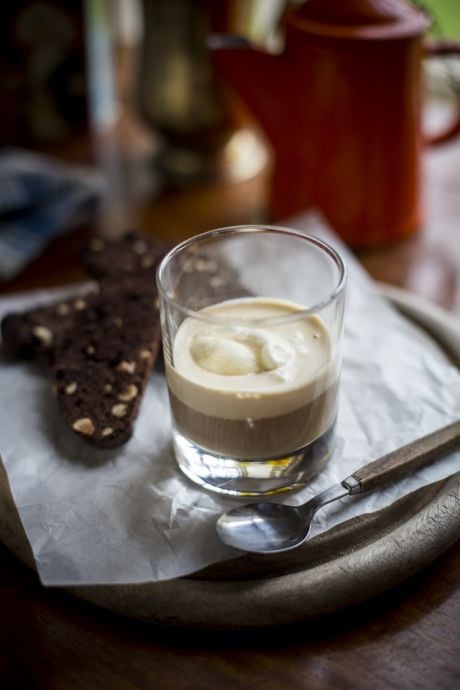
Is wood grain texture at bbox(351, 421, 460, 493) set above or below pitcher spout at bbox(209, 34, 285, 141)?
below

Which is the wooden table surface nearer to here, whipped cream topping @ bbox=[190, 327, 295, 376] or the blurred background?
whipped cream topping @ bbox=[190, 327, 295, 376]

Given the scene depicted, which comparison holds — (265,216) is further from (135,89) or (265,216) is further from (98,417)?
(98,417)

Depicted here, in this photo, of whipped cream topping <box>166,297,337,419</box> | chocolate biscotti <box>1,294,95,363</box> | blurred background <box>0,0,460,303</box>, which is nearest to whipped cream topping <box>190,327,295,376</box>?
whipped cream topping <box>166,297,337,419</box>

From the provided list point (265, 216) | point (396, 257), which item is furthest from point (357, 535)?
point (265, 216)

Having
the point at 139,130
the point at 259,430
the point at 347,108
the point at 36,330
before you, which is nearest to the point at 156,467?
the point at 259,430

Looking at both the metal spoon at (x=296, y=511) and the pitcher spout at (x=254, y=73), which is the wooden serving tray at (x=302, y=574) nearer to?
the metal spoon at (x=296, y=511)

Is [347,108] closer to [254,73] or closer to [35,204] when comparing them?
[254,73]
